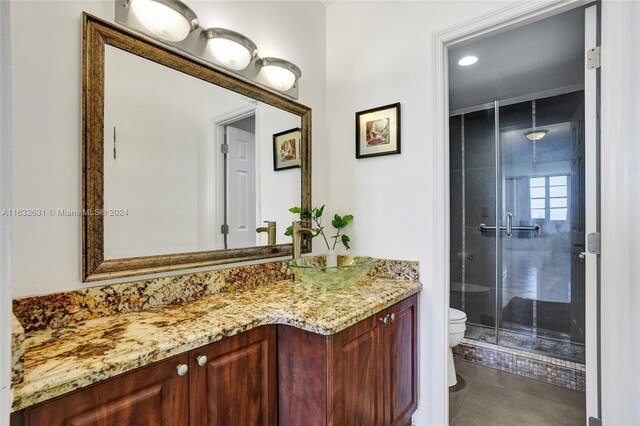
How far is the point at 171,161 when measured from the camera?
1.30 meters

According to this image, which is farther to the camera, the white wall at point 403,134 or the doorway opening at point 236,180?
the white wall at point 403,134

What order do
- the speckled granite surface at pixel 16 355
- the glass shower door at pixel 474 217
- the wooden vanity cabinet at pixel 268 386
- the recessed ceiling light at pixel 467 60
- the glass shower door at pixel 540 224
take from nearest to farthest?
the speckled granite surface at pixel 16 355 < the wooden vanity cabinet at pixel 268 386 < the recessed ceiling light at pixel 467 60 < the glass shower door at pixel 540 224 < the glass shower door at pixel 474 217

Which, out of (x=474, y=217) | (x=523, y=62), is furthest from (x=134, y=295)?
(x=474, y=217)

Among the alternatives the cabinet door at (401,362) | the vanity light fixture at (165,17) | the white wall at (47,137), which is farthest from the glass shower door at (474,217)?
the white wall at (47,137)

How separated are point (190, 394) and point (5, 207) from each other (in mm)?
717

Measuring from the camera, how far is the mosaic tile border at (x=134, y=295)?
36.4 inches

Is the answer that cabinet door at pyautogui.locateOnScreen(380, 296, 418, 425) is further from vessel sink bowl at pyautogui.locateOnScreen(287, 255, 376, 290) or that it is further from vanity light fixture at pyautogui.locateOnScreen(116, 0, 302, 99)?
vanity light fixture at pyautogui.locateOnScreen(116, 0, 302, 99)

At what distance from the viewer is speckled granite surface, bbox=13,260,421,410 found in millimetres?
729

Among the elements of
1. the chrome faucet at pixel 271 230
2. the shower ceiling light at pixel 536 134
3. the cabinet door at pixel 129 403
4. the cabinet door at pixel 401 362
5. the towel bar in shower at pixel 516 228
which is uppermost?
the shower ceiling light at pixel 536 134

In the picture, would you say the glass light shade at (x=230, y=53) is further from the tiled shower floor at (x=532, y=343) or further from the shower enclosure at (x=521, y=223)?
the tiled shower floor at (x=532, y=343)

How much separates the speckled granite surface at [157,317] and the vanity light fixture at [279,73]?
3.28 feet

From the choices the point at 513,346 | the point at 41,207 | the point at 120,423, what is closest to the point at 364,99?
the point at 41,207

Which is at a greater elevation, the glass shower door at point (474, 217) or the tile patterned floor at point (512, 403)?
the glass shower door at point (474, 217)

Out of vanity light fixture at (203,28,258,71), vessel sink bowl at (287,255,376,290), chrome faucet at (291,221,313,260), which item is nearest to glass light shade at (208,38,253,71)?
vanity light fixture at (203,28,258,71)
